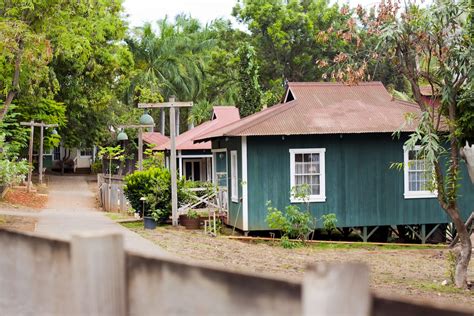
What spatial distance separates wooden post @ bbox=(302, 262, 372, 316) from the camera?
226 cm

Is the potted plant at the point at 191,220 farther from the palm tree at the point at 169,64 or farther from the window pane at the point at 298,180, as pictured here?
the palm tree at the point at 169,64

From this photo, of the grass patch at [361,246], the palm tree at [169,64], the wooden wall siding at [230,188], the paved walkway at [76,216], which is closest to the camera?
the paved walkway at [76,216]

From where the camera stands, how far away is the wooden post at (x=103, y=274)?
306 centimetres

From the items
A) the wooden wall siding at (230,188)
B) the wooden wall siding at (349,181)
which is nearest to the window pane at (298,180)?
the wooden wall siding at (349,181)

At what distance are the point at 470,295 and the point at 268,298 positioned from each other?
11.6 m

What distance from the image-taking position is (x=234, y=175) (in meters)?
23.8

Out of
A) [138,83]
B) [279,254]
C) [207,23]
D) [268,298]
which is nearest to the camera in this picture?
[268,298]

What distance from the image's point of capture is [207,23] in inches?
2640

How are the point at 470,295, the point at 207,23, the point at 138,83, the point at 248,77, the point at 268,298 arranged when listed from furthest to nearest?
the point at 207,23, the point at 138,83, the point at 248,77, the point at 470,295, the point at 268,298

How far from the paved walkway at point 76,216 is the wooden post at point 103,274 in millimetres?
166

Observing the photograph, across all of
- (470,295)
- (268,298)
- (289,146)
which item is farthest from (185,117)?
(268,298)

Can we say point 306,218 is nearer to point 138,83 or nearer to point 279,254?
point 279,254

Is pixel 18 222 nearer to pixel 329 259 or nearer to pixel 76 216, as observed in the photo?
pixel 76 216

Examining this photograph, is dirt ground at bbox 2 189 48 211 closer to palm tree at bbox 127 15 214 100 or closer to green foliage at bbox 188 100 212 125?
green foliage at bbox 188 100 212 125
